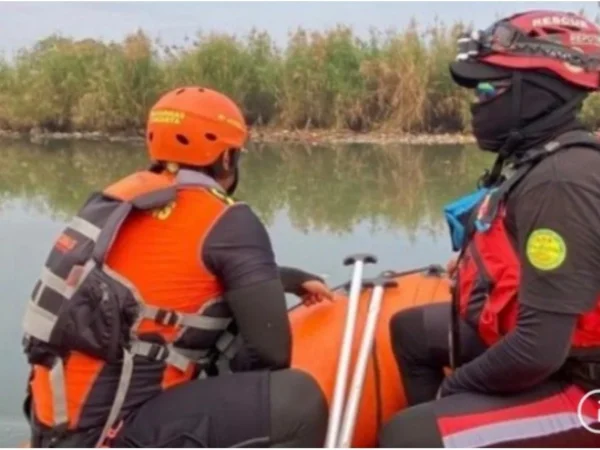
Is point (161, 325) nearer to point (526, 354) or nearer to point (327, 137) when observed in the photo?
point (526, 354)

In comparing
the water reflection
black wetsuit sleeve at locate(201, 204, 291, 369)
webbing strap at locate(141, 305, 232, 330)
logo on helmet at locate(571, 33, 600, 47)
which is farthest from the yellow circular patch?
the water reflection

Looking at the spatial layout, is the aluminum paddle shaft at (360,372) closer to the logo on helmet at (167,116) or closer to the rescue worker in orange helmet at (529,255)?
the rescue worker in orange helmet at (529,255)

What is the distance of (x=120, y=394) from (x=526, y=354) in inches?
29.8

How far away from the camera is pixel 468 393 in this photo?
2072 millimetres

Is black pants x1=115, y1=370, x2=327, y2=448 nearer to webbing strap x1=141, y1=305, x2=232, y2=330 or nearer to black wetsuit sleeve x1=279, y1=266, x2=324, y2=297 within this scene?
webbing strap x1=141, y1=305, x2=232, y2=330

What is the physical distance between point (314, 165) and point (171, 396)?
7168mm

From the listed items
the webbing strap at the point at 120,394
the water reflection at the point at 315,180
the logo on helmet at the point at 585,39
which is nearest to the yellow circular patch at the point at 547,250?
the logo on helmet at the point at 585,39

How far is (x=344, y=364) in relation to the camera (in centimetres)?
244

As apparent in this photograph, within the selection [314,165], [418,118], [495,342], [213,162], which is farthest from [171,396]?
[418,118]

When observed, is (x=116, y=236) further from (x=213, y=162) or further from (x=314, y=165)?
(x=314, y=165)

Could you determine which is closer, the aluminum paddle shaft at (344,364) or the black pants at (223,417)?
the black pants at (223,417)

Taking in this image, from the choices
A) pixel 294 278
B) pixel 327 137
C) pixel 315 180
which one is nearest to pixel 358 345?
pixel 294 278

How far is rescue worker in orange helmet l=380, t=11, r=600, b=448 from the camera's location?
6.15ft

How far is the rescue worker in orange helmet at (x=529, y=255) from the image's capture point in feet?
6.15
